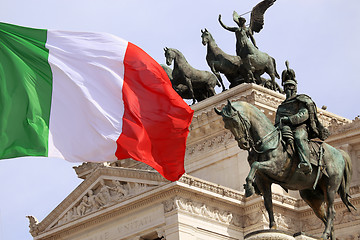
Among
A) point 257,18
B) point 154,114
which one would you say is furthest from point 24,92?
point 257,18

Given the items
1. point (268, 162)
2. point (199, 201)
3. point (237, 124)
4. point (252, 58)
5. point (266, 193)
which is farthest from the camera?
point (252, 58)

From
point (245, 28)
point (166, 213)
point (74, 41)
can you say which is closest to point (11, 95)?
point (74, 41)

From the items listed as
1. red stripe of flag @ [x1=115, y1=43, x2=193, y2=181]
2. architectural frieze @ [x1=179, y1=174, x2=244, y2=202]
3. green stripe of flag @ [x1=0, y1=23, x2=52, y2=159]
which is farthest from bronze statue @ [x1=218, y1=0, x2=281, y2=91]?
green stripe of flag @ [x1=0, y1=23, x2=52, y2=159]

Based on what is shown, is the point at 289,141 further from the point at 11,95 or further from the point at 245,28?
the point at 245,28

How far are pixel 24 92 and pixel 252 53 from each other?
2541 cm

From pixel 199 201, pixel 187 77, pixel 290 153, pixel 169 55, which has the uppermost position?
pixel 169 55

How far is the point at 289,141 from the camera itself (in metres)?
18.8

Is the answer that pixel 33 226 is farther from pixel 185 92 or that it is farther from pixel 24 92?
pixel 24 92

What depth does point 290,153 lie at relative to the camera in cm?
1870

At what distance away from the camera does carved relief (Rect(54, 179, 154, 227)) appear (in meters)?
36.7

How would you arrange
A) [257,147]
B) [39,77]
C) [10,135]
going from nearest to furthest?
[10,135], [39,77], [257,147]

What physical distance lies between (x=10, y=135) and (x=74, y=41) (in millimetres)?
2082

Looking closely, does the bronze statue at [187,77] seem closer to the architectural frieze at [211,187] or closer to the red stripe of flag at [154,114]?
the architectural frieze at [211,187]

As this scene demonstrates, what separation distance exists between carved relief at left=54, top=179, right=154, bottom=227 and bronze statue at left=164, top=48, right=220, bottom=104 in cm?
522
